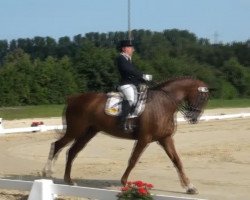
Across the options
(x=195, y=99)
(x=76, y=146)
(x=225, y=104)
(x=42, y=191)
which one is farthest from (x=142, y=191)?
(x=225, y=104)

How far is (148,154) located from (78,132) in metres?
5.84

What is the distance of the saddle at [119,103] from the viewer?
9734mm

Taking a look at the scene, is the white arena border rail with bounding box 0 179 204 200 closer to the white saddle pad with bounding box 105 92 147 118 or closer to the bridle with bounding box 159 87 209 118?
the white saddle pad with bounding box 105 92 147 118

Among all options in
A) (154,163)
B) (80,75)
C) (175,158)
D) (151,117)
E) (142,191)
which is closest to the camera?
(142,191)

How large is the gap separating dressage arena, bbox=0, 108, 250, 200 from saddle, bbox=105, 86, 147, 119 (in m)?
1.30

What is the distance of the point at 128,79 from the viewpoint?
32.5 feet

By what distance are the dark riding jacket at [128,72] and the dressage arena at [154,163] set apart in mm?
1808

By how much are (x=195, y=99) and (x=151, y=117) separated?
86cm

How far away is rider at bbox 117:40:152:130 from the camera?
9.79 meters

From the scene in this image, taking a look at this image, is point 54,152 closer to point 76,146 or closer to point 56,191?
point 76,146

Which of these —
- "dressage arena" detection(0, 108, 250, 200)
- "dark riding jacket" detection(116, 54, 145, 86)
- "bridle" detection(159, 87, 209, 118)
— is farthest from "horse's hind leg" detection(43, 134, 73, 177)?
"bridle" detection(159, 87, 209, 118)

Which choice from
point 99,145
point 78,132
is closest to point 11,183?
point 78,132

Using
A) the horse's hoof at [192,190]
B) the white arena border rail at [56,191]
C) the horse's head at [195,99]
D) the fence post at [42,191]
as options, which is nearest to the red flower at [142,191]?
the white arena border rail at [56,191]

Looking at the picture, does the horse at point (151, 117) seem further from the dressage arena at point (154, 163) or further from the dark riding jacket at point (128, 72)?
the dressage arena at point (154, 163)
